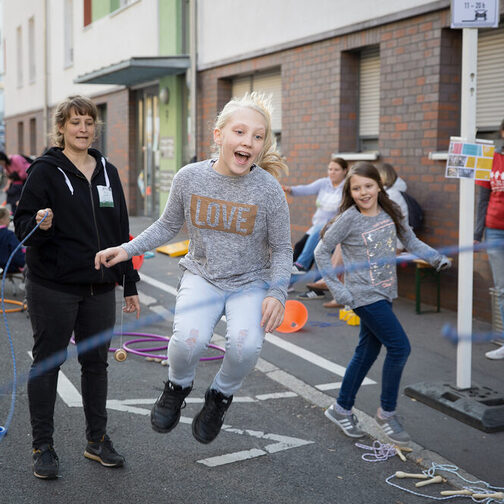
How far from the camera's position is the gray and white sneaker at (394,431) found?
482 cm

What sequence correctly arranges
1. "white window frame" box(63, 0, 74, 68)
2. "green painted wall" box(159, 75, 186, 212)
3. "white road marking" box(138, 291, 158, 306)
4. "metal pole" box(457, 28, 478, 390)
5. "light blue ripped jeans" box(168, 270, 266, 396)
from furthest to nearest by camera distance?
"white window frame" box(63, 0, 74, 68) → "green painted wall" box(159, 75, 186, 212) → "white road marking" box(138, 291, 158, 306) → "metal pole" box(457, 28, 478, 390) → "light blue ripped jeans" box(168, 270, 266, 396)

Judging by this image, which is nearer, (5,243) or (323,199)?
(5,243)

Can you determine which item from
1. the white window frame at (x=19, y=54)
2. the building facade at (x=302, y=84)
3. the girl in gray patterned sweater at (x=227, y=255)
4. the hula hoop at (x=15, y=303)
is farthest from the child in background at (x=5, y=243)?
the white window frame at (x=19, y=54)

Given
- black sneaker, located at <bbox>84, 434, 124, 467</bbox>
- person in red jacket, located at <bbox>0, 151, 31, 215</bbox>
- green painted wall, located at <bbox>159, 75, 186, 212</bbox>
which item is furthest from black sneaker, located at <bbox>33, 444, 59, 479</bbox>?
green painted wall, located at <bbox>159, 75, 186, 212</bbox>

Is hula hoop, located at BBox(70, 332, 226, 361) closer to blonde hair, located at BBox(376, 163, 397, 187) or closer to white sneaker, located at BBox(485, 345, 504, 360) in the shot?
white sneaker, located at BBox(485, 345, 504, 360)

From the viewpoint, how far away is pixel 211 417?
3.86m

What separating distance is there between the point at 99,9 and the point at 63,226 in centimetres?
1874

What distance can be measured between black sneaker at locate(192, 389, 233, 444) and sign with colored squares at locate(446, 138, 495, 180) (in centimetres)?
273

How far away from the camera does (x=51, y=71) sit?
86.5 ft

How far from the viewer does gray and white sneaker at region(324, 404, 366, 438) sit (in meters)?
5.01

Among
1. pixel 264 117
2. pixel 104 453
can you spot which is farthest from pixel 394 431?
pixel 264 117

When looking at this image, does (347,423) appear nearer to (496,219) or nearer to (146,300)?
(496,219)

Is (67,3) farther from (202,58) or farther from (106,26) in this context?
(202,58)

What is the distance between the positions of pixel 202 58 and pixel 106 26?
21.2ft
